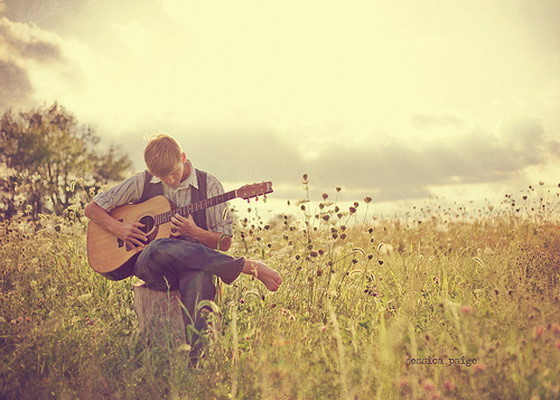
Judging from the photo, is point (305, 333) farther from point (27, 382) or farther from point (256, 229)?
point (256, 229)

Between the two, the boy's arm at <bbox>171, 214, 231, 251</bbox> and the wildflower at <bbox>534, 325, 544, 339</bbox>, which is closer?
the wildflower at <bbox>534, 325, 544, 339</bbox>

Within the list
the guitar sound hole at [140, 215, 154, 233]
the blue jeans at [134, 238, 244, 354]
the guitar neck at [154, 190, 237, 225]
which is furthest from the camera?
the guitar sound hole at [140, 215, 154, 233]

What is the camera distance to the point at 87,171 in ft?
76.9

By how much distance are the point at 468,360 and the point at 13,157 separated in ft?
73.0

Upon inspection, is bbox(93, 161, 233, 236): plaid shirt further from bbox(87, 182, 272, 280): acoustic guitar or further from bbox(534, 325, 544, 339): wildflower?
bbox(534, 325, 544, 339): wildflower

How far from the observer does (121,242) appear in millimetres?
4641

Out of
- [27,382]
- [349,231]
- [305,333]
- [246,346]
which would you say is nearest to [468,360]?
[305,333]

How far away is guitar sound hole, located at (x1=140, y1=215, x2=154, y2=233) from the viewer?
4.60 metres

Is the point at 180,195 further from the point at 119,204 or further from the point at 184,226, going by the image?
the point at 119,204

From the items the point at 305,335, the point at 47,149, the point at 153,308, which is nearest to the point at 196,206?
the point at 153,308

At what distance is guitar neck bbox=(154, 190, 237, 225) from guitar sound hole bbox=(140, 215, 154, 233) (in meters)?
0.10

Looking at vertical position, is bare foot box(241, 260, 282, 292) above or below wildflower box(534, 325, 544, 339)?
above

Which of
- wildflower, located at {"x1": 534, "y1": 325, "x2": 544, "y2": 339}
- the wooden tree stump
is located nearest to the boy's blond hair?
the wooden tree stump

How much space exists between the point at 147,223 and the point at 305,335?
184 centimetres
